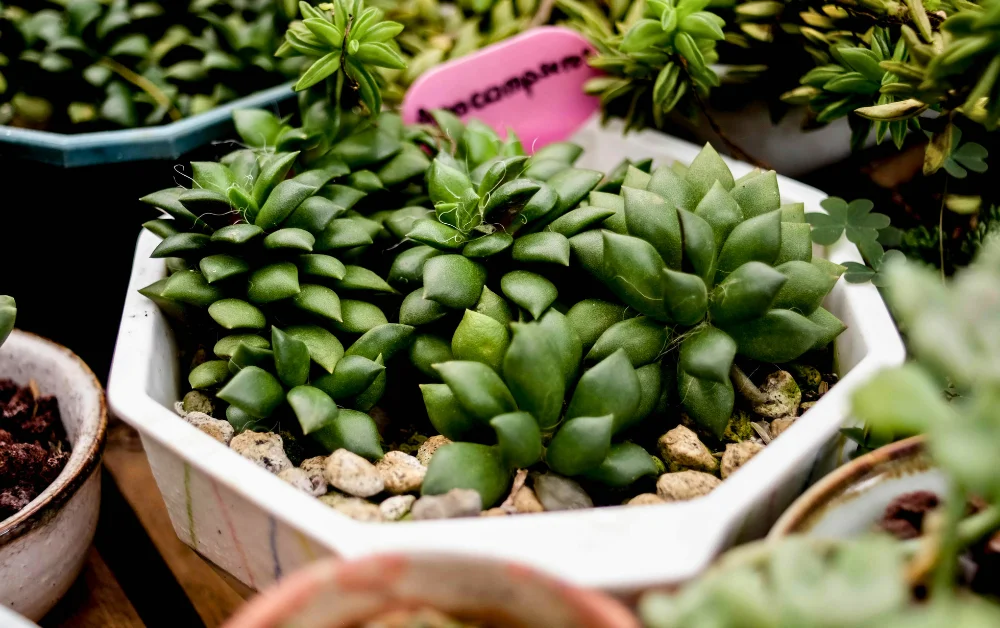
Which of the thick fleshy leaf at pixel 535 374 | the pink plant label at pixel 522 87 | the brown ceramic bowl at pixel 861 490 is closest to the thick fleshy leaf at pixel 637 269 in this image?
the thick fleshy leaf at pixel 535 374

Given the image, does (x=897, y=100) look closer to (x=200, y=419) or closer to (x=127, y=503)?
→ (x=200, y=419)

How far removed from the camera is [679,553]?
55 cm

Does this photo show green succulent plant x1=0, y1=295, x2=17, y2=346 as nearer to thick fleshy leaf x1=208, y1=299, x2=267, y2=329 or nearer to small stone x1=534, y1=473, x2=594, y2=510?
thick fleshy leaf x1=208, y1=299, x2=267, y2=329

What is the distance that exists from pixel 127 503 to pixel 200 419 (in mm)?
342

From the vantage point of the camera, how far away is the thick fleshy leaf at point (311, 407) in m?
0.69

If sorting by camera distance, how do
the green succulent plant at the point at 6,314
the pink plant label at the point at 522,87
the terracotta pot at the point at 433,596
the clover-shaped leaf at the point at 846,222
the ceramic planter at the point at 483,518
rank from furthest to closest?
the pink plant label at the point at 522,87
the clover-shaped leaf at the point at 846,222
the green succulent plant at the point at 6,314
the ceramic planter at the point at 483,518
the terracotta pot at the point at 433,596

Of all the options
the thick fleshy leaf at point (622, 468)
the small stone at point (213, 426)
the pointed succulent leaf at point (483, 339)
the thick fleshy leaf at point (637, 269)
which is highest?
the thick fleshy leaf at point (637, 269)

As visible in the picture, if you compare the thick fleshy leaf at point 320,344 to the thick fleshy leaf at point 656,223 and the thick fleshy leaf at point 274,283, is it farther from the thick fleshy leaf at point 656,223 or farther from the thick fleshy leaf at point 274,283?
the thick fleshy leaf at point 656,223

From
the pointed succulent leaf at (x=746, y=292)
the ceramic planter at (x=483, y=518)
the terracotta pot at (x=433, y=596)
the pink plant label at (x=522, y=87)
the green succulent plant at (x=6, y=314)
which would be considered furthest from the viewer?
the pink plant label at (x=522, y=87)

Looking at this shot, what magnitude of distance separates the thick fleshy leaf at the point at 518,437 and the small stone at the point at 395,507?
10 centimetres

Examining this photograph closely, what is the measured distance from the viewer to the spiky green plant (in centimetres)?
110

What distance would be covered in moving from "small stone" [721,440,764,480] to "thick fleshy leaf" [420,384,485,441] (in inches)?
8.9

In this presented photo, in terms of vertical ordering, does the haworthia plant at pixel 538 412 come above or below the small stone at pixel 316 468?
above

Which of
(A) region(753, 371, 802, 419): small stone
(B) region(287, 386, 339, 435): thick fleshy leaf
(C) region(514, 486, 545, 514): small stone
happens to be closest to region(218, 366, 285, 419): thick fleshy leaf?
(B) region(287, 386, 339, 435): thick fleshy leaf
